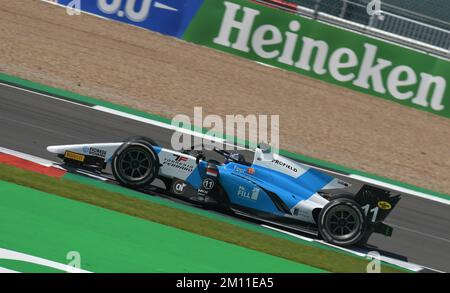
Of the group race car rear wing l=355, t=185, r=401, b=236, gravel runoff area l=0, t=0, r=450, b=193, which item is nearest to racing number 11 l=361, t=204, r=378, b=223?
race car rear wing l=355, t=185, r=401, b=236

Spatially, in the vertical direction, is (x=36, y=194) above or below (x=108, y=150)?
below

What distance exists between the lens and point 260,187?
409 inches

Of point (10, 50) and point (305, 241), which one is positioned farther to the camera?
point (10, 50)

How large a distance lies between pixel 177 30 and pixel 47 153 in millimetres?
9287

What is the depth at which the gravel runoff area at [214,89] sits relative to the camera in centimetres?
1647

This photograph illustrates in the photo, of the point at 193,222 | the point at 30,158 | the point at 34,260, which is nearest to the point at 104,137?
the point at 30,158

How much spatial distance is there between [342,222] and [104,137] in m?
5.07

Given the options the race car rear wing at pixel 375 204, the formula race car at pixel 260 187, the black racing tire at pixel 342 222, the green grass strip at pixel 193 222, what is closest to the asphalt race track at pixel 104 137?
the race car rear wing at pixel 375 204

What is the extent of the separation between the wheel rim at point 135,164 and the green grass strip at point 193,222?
47 cm

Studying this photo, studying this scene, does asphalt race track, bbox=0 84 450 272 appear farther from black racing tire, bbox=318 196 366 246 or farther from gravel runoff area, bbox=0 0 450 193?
gravel runoff area, bbox=0 0 450 193

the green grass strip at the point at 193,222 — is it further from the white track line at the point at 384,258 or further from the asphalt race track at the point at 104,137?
the asphalt race track at the point at 104,137
